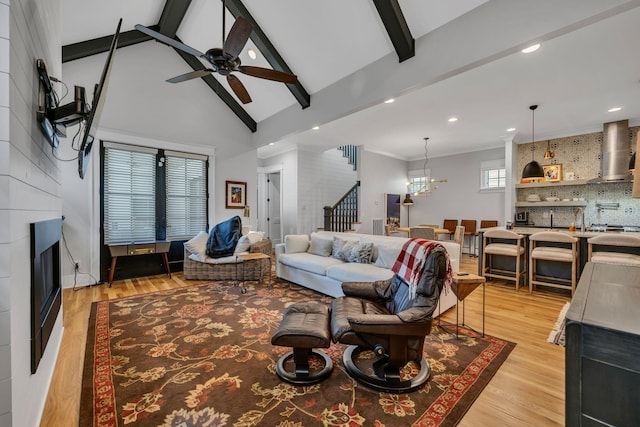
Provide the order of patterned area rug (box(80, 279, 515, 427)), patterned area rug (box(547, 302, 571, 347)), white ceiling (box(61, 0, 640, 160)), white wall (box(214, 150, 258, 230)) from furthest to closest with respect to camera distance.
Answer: white wall (box(214, 150, 258, 230)) < white ceiling (box(61, 0, 640, 160)) < patterned area rug (box(547, 302, 571, 347)) < patterned area rug (box(80, 279, 515, 427))

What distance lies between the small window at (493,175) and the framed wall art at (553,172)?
852 millimetres

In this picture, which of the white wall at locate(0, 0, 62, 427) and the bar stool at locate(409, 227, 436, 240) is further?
the bar stool at locate(409, 227, 436, 240)

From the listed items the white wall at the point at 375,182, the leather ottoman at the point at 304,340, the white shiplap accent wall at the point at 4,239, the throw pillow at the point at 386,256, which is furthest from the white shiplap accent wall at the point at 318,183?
the white shiplap accent wall at the point at 4,239

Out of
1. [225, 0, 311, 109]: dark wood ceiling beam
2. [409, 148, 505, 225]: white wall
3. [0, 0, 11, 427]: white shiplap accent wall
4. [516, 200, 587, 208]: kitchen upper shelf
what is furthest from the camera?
[409, 148, 505, 225]: white wall

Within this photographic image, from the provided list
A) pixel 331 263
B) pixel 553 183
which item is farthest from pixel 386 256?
pixel 553 183

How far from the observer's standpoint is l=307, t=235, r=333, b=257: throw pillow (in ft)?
14.6

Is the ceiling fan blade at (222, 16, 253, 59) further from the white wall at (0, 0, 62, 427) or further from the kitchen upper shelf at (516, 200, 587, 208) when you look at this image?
the kitchen upper shelf at (516, 200, 587, 208)

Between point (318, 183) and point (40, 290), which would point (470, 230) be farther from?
point (40, 290)

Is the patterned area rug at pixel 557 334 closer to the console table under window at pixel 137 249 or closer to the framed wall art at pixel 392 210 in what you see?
the framed wall art at pixel 392 210

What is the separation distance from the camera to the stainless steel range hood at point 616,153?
17.0ft

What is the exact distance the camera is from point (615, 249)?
3764mm

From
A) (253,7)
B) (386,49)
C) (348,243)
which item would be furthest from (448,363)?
(253,7)

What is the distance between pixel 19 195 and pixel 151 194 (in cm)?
426

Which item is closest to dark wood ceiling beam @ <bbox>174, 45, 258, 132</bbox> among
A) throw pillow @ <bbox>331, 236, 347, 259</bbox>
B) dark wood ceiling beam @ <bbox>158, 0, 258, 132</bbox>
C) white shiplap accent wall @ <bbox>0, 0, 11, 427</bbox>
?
dark wood ceiling beam @ <bbox>158, 0, 258, 132</bbox>
